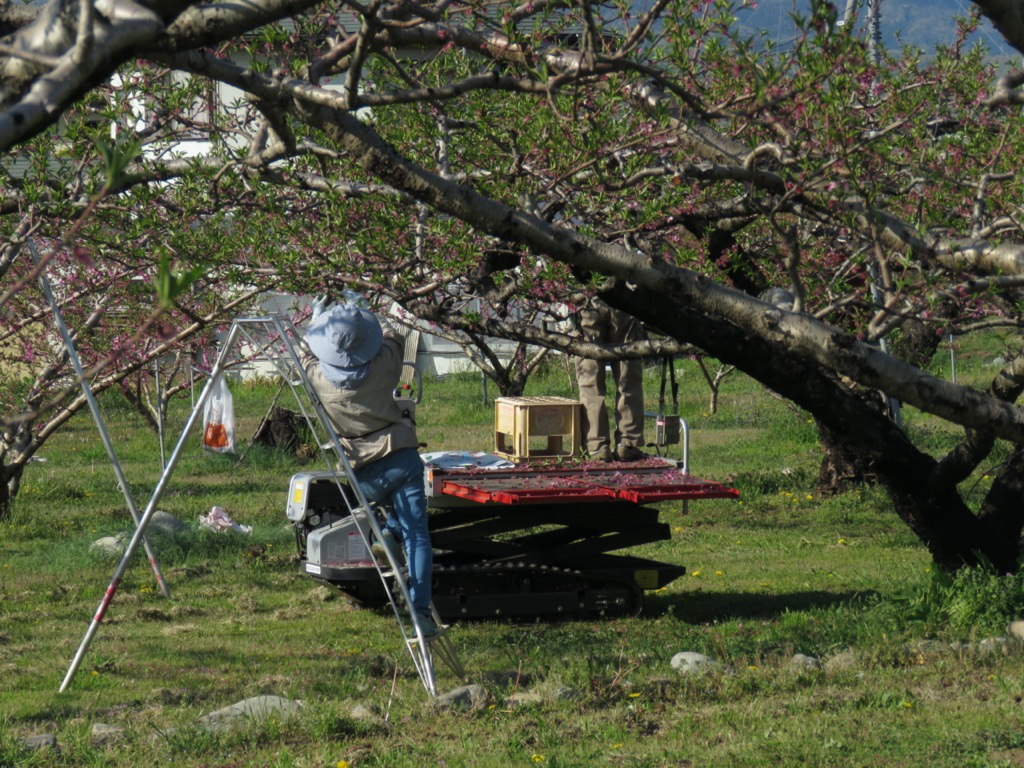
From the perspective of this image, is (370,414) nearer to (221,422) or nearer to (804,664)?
(804,664)

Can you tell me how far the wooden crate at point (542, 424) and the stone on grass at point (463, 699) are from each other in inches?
158

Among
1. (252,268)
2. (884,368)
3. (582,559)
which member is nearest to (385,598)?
(582,559)

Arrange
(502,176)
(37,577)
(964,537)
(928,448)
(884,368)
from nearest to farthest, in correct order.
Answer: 1. (884,368)
2. (502,176)
3. (964,537)
4. (37,577)
5. (928,448)

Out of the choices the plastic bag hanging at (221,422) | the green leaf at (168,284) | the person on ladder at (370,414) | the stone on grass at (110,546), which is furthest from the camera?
the plastic bag hanging at (221,422)

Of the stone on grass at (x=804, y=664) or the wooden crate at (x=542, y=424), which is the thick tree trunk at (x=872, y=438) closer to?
the stone on grass at (x=804, y=664)

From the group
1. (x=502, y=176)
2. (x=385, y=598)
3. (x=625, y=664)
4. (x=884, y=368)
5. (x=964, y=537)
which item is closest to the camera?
(x=884, y=368)

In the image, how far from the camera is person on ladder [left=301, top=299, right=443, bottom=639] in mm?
7945

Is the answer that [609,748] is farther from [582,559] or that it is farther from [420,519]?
[582,559]

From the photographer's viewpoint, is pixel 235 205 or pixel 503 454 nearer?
pixel 235 205

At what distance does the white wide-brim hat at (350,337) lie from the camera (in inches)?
315

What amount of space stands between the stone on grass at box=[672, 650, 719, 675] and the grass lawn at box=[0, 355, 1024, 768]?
10 cm

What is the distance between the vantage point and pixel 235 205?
8.02 meters

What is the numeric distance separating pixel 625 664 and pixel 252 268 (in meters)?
3.61

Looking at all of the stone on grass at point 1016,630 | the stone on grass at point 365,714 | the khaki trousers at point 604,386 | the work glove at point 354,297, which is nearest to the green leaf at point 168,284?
the stone on grass at point 365,714
